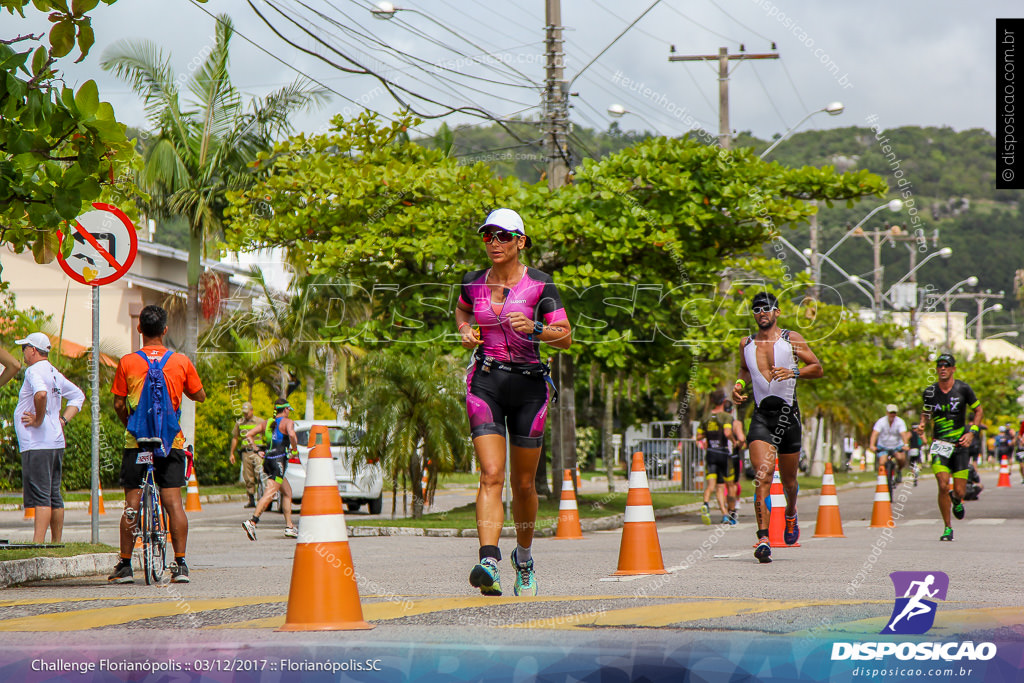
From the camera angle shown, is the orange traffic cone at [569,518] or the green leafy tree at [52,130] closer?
the green leafy tree at [52,130]

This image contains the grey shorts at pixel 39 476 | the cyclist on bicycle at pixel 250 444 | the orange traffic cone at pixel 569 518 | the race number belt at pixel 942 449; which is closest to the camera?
the grey shorts at pixel 39 476

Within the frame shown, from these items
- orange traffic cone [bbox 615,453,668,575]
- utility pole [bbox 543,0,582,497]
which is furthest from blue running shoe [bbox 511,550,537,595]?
utility pole [bbox 543,0,582,497]

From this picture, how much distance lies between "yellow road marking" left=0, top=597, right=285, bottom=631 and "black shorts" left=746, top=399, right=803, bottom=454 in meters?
4.99

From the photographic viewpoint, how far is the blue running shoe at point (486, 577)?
6.23 meters

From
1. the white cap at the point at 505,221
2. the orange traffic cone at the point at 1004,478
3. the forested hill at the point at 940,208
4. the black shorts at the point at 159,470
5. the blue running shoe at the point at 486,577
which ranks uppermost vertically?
the forested hill at the point at 940,208

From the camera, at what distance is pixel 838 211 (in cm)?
7138

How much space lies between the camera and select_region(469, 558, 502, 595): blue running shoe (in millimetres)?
6227

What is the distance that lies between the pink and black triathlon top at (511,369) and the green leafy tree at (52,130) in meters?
2.18

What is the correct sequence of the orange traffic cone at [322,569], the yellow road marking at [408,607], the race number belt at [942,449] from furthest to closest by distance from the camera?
the race number belt at [942,449], the yellow road marking at [408,607], the orange traffic cone at [322,569]

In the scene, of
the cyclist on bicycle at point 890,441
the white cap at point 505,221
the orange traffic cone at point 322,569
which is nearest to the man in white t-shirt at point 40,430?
the white cap at point 505,221

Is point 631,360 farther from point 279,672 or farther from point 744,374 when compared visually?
point 279,672

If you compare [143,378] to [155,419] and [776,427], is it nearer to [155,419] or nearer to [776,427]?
[155,419]

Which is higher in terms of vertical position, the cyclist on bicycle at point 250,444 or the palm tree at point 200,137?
the palm tree at point 200,137

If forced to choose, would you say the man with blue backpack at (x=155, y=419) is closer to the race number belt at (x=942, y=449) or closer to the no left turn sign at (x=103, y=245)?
the no left turn sign at (x=103, y=245)
